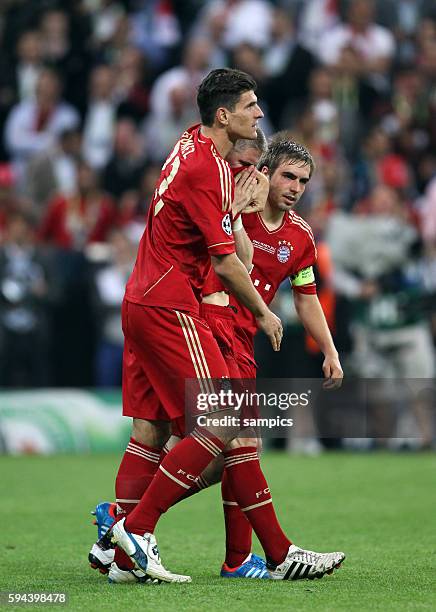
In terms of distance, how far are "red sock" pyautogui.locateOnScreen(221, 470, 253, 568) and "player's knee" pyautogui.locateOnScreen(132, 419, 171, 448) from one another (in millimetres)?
391

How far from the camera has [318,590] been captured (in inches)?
241

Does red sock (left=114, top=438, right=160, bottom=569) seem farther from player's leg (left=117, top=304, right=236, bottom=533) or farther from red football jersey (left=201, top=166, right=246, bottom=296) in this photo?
red football jersey (left=201, top=166, right=246, bottom=296)

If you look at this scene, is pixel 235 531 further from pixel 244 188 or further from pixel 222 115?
pixel 222 115

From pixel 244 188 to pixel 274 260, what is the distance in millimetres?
554

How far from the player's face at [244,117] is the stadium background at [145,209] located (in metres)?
2.51

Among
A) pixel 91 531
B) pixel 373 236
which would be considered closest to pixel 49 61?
pixel 373 236

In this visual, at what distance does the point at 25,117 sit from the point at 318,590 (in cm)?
1180

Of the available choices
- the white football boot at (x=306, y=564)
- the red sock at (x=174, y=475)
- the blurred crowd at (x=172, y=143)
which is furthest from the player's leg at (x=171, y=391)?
the blurred crowd at (x=172, y=143)

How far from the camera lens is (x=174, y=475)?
6.21 metres

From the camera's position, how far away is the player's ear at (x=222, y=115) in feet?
20.8

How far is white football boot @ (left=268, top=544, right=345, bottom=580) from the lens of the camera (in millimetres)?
6449

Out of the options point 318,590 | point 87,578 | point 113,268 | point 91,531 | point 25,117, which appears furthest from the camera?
point 25,117

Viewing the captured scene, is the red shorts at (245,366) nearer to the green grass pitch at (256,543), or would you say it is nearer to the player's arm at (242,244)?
the player's arm at (242,244)

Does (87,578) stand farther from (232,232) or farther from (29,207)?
(29,207)
